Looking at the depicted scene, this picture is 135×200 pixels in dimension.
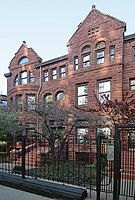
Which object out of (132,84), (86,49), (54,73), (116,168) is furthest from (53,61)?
(116,168)

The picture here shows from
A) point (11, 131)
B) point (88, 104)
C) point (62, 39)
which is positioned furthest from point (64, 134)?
→ point (62, 39)

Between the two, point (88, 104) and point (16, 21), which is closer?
point (16, 21)

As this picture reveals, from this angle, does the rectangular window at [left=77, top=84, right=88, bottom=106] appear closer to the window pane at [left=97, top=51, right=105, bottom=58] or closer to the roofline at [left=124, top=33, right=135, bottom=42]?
the window pane at [left=97, top=51, right=105, bottom=58]

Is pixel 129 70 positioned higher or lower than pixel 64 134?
higher

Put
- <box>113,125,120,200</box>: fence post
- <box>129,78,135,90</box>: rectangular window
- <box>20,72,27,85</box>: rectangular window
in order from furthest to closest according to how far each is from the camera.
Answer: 1. <box>20,72,27,85</box>: rectangular window
2. <box>129,78,135,90</box>: rectangular window
3. <box>113,125,120,200</box>: fence post

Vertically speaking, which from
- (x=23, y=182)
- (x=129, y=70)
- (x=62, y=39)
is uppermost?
(x=62, y=39)

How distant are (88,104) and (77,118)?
143 inches

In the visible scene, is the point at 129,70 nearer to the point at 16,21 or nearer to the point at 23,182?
the point at 16,21

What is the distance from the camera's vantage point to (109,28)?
49.3ft

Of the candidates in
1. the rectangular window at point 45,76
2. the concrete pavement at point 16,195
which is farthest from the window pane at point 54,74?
the concrete pavement at point 16,195

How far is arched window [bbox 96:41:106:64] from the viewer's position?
15266 millimetres

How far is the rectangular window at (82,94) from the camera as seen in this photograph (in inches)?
624

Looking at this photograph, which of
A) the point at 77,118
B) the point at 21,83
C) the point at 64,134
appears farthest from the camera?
the point at 21,83

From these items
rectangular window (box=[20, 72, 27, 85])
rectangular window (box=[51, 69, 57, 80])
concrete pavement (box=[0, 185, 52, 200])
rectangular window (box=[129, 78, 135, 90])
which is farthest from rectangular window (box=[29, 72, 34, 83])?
concrete pavement (box=[0, 185, 52, 200])
